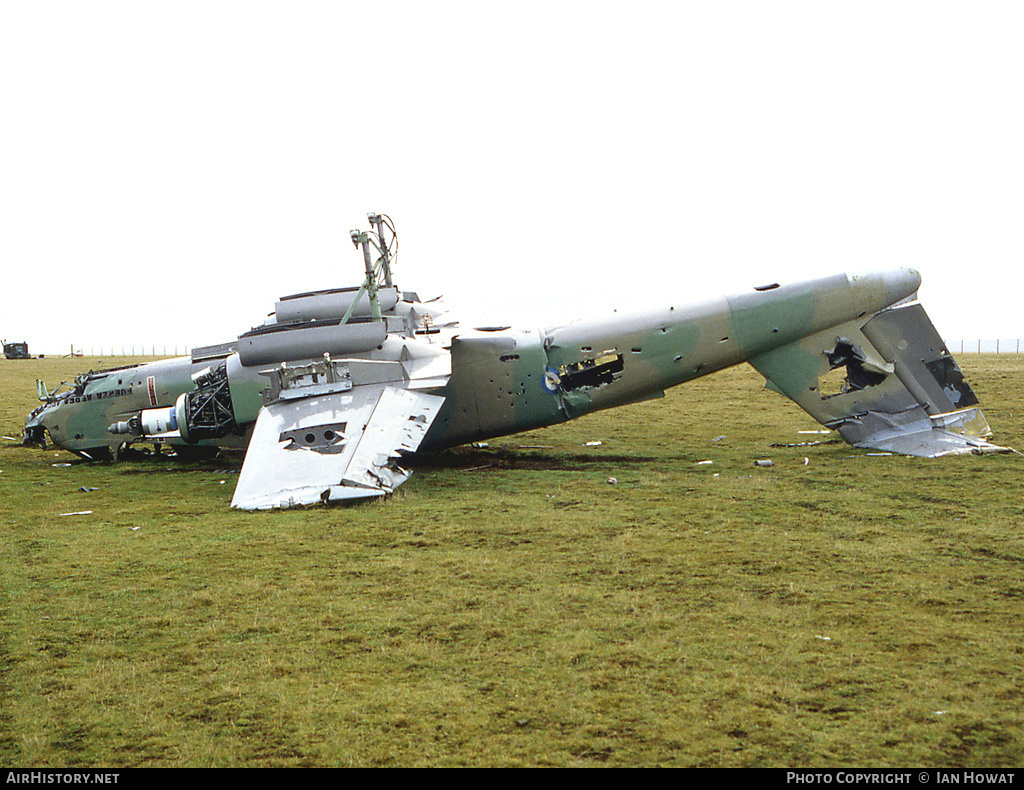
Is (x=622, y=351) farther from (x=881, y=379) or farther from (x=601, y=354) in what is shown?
(x=881, y=379)

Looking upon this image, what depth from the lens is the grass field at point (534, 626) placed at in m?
5.63

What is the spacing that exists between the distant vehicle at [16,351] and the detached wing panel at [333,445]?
5949 centimetres

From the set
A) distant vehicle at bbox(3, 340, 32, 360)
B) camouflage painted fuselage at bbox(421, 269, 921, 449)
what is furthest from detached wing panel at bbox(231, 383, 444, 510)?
distant vehicle at bbox(3, 340, 32, 360)

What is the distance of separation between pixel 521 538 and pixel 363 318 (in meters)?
7.23

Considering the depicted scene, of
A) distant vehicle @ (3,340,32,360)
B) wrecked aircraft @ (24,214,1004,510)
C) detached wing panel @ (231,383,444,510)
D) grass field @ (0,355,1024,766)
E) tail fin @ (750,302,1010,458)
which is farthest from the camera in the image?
distant vehicle @ (3,340,32,360)

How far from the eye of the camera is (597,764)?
5.26 m

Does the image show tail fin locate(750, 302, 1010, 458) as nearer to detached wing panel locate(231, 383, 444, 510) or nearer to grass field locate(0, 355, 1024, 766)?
grass field locate(0, 355, 1024, 766)

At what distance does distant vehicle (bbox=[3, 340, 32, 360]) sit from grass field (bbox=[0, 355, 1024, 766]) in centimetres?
5905

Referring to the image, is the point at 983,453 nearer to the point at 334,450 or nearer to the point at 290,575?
the point at 334,450

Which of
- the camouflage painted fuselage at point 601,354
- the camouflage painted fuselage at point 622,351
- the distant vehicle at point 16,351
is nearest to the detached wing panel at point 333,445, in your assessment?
the camouflage painted fuselage at point 601,354

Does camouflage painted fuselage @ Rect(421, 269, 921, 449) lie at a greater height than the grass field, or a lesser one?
greater

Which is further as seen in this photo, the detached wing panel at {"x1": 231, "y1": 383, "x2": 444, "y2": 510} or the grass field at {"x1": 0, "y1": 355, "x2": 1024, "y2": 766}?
the detached wing panel at {"x1": 231, "y1": 383, "x2": 444, "y2": 510}

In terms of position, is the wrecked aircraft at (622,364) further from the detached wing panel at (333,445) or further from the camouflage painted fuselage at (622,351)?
the detached wing panel at (333,445)

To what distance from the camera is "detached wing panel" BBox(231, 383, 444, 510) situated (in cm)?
1262
